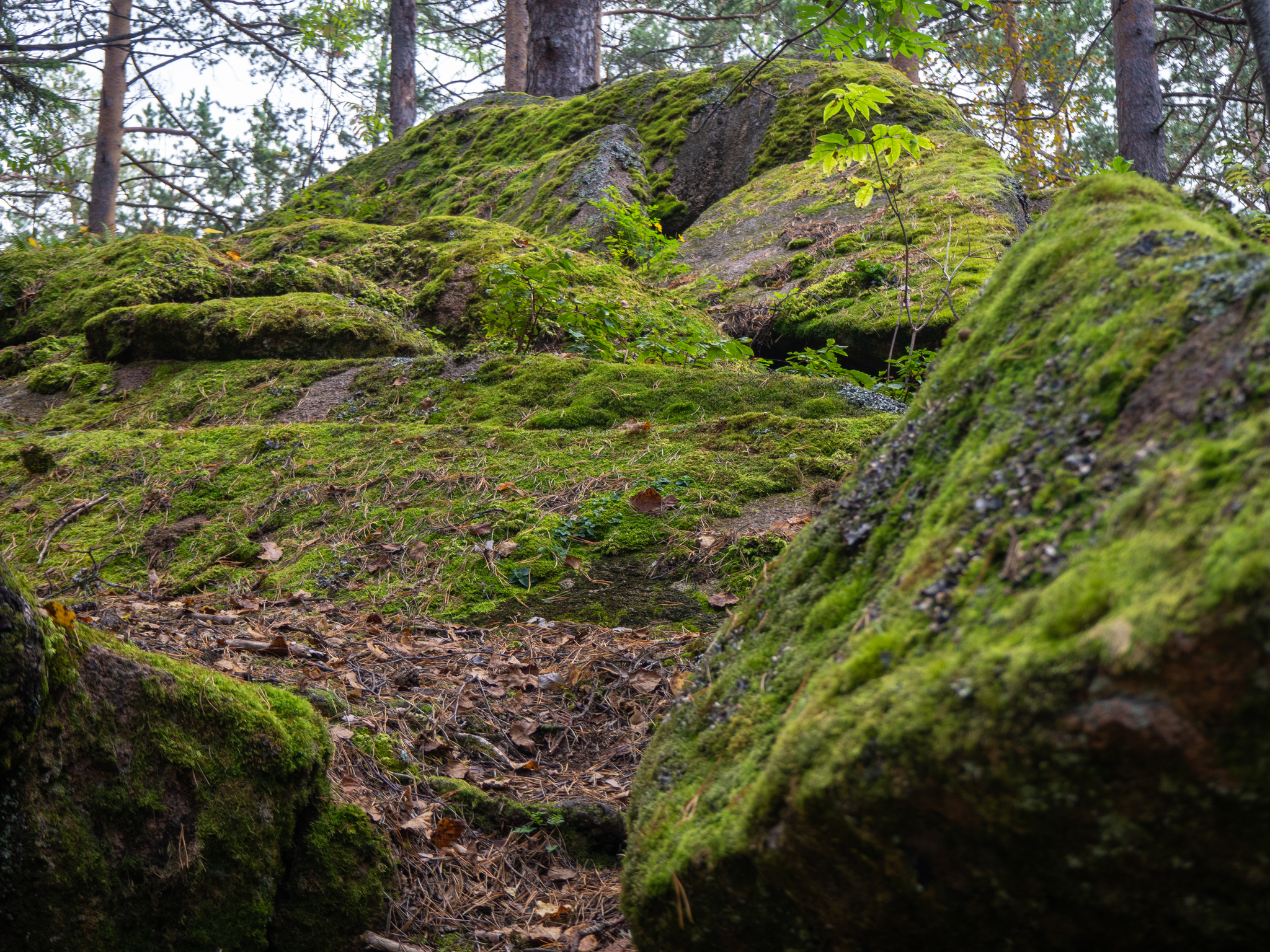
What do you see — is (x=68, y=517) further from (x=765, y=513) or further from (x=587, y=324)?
(x=765, y=513)

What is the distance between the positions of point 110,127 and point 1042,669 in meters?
21.1

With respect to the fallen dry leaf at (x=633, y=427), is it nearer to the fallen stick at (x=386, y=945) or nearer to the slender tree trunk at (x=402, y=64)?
the fallen stick at (x=386, y=945)

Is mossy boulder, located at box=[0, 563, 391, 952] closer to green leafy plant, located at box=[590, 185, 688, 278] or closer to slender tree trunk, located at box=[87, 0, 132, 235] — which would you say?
green leafy plant, located at box=[590, 185, 688, 278]

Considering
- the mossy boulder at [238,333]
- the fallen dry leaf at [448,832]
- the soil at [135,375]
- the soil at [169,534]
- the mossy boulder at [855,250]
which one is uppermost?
the mossy boulder at [855,250]

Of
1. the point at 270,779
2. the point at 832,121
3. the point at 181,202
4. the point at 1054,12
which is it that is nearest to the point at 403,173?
the point at 832,121

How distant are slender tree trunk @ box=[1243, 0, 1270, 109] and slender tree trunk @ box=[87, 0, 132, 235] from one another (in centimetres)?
1872

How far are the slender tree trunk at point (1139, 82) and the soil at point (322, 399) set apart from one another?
7611 millimetres

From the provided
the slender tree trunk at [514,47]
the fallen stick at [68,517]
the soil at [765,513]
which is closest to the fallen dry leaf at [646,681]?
the soil at [765,513]

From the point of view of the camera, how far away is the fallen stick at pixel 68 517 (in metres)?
4.35

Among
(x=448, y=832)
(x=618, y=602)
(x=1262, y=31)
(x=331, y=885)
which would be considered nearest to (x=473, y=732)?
(x=448, y=832)

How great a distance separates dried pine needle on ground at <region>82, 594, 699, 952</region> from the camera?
7.34ft

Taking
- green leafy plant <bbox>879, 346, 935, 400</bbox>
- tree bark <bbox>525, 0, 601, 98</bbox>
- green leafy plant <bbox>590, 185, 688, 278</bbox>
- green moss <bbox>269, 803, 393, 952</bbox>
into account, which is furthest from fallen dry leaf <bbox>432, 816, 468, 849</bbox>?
tree bark <bbox>525, 0, 601, 98</bbox>

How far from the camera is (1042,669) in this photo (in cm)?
90

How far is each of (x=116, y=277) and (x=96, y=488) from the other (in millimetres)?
3843
